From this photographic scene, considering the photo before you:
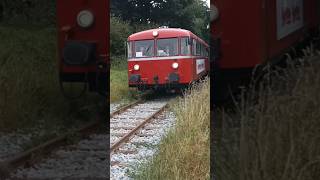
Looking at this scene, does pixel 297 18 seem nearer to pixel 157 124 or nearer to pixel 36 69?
pixel 157 124

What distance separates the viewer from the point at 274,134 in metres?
3.10

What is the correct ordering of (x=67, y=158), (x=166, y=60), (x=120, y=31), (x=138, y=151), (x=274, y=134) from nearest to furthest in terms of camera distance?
(x=274, y=134) < (x=120, y=31) < (x=138, y=151) < (x=67, y=158) < (x=166, y=60)

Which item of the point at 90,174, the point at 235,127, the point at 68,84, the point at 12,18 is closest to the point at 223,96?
the point at 235,127

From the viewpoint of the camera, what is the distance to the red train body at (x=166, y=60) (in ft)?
13.2

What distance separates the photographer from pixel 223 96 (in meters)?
2.94

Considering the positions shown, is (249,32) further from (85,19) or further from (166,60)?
(166,60)

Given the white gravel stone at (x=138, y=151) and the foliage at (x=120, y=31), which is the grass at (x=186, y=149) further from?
the foliage at (x=120, y=31)

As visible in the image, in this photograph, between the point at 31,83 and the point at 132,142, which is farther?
the point at 31,83

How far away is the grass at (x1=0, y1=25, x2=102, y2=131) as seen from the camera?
409cm

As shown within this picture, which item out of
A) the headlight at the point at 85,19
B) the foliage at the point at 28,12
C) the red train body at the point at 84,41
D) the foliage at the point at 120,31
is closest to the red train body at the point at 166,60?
the foliage at the point at 120,31

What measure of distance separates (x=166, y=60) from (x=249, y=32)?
421 cm

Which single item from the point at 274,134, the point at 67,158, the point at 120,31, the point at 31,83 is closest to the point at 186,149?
the point at 274,134

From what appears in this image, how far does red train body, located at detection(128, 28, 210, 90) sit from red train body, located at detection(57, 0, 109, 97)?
29 cm

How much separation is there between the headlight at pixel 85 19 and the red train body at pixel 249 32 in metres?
1.12
